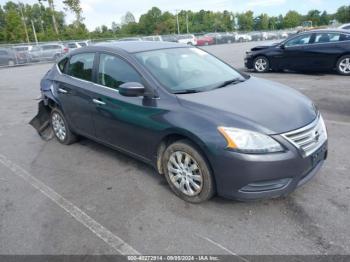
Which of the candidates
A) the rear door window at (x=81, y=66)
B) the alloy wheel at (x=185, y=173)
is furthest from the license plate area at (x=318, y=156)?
the rear door window at (x=81, y=66)

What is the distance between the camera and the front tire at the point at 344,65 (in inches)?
393

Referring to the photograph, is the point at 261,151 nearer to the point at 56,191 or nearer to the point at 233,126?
the point at 233,126

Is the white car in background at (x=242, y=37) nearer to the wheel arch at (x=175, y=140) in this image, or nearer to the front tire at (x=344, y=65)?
the front tire at (x=344, y=65)

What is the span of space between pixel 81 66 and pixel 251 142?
2.95 m

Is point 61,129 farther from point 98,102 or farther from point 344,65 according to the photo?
point 344,65

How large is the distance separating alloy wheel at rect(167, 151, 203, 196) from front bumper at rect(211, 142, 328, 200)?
0.26 m

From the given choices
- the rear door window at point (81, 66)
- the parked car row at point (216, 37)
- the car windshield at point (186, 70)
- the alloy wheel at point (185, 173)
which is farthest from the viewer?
the parked car row at point (216, 37)

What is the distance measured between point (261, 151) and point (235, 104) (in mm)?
603

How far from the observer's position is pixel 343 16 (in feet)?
298

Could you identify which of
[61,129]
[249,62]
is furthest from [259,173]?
[249,62]

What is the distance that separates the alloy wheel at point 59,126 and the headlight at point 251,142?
10.9 ft

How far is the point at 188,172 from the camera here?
10.9 feet

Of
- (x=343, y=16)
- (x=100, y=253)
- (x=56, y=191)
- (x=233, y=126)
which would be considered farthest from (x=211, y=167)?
(x=343, y=16)

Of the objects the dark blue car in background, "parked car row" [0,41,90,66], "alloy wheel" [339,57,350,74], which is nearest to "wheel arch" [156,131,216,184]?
the dark blue car in background
